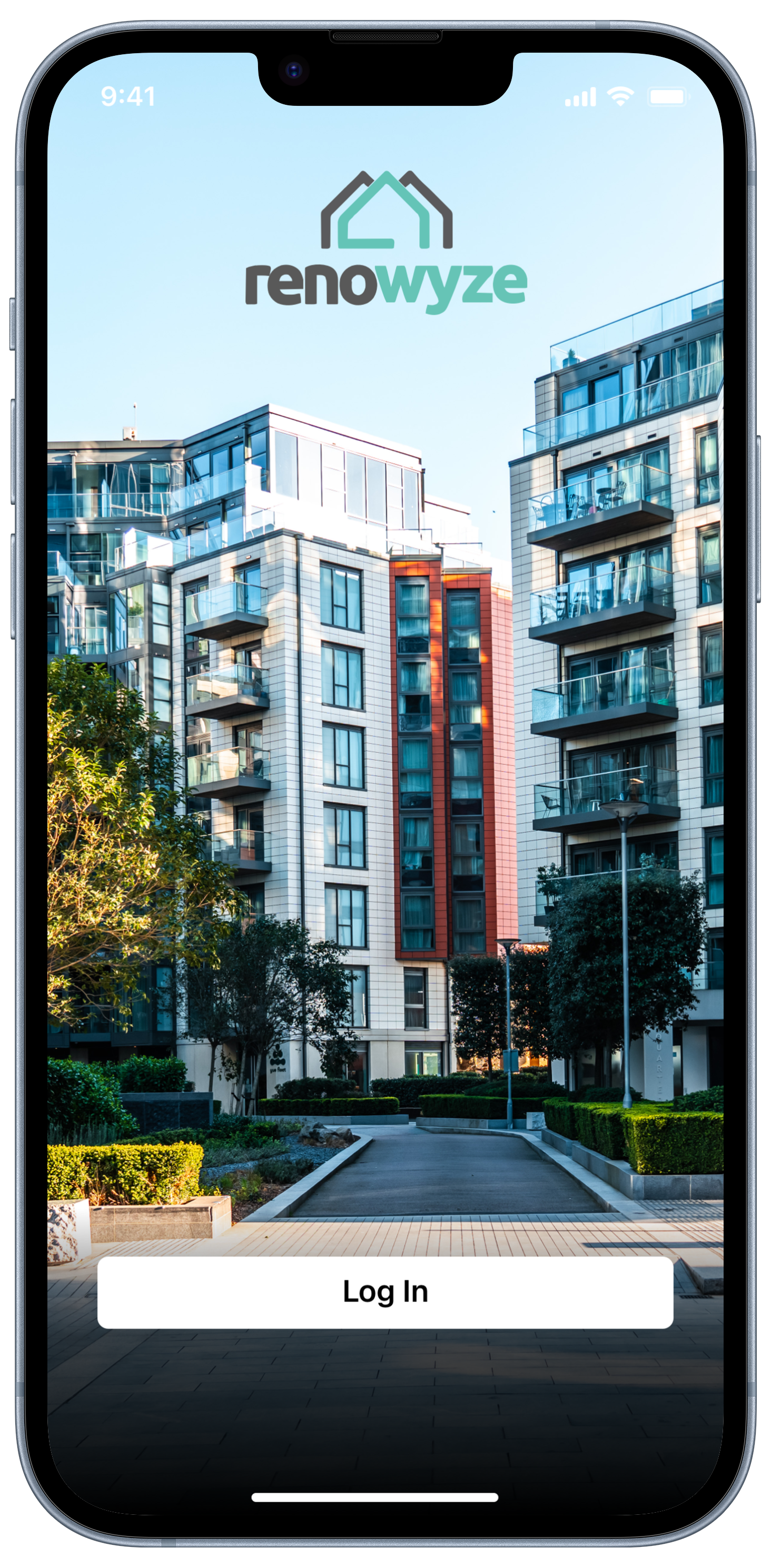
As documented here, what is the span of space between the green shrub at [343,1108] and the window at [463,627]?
176cm

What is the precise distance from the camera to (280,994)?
5793 millimetres

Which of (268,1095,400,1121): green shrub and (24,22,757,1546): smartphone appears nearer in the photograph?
(24,22,757,1546): smartphone

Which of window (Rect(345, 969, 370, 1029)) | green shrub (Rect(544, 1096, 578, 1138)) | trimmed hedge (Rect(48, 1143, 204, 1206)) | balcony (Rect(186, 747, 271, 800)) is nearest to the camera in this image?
window (Rect(345, 969, 370, 1029))

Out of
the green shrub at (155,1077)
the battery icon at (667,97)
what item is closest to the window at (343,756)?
the green shrub at (155,1077)

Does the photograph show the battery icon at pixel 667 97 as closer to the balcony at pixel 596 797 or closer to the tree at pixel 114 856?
the balcony at pixel 596 797

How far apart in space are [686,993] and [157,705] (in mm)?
2697

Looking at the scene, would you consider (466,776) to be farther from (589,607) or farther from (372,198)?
(372,198)

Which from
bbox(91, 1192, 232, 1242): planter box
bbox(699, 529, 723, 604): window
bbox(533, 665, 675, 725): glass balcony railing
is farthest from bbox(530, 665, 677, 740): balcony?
bbox(91, 1192, 232, 1242): planter box

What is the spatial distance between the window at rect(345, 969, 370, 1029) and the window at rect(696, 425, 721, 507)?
82.1 inches

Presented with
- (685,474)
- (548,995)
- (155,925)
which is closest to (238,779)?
(548,995)

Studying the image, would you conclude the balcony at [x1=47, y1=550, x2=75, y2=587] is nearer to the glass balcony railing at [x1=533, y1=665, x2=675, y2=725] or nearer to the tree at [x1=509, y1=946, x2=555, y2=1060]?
the glass balcony railing at [x1=533, y1=665, x2=675, y2=725]

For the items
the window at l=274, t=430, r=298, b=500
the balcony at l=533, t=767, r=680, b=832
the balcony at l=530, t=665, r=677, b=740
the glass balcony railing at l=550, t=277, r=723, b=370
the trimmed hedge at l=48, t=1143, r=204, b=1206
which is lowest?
the trimmed hedge at l=48, t=1143, r=204, b=1206

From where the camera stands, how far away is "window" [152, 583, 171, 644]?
6.23 metres
